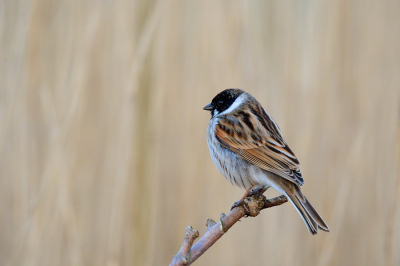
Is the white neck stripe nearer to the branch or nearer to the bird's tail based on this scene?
the bird's tail

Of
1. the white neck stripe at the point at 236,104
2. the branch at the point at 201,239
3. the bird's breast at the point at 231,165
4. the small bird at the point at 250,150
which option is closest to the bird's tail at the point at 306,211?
the small bird at the point at 250,150

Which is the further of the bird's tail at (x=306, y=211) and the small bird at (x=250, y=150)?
the small bird at (x=250, y=150)

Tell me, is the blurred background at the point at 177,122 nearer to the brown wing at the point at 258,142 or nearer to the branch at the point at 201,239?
the brown wing at the point at 258,142

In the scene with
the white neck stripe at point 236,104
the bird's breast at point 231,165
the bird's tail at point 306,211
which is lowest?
the bird's tail at point 306,211

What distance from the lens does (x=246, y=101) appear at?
2.87 m

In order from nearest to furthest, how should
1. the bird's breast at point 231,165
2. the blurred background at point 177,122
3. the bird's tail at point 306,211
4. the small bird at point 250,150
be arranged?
the bird's tail at point 306,211 → the small bird at point 250,150 → the bird's breast at point 231,165 → the blurred background at point 177,122

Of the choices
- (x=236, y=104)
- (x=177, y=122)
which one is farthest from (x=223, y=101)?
(x=177, y=122)

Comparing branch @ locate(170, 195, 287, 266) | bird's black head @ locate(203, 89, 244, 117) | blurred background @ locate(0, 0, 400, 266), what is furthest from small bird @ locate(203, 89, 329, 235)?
branch @ locate(170, 195, 287, 266)

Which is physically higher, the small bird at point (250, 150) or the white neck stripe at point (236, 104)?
the white neck stripe at point (236, 104)

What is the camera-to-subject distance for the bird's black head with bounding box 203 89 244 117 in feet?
8.99

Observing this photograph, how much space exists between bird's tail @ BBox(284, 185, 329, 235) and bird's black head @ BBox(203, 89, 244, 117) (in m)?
0.74

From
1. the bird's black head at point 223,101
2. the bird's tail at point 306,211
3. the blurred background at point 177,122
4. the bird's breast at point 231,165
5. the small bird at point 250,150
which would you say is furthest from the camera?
the bird's black head at point 223,101

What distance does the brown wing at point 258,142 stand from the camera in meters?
2.29

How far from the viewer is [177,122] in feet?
10.6
